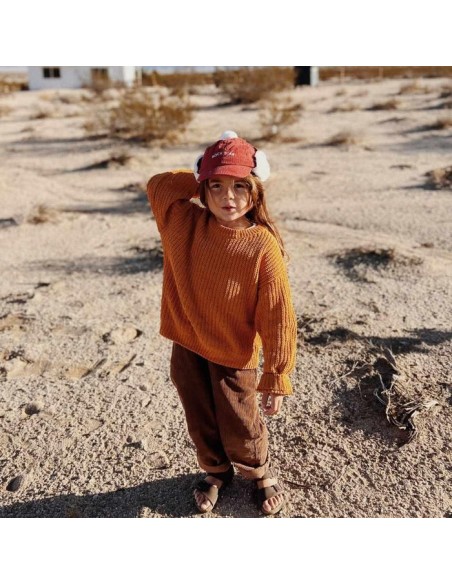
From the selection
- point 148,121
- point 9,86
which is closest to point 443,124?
point 148,121

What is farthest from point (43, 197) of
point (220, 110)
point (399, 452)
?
point (220, 110)

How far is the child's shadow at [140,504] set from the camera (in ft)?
6.42

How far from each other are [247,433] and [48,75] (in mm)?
26053

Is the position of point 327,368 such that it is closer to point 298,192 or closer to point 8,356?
point 8,356

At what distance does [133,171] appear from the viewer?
7301mm

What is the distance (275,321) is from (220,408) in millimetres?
339

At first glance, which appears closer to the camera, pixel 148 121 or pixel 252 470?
pixel 252 470

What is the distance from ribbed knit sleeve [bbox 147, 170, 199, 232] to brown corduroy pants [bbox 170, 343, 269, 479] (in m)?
0.40

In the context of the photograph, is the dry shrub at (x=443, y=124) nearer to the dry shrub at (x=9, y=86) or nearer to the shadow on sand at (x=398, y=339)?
the shadow on sand at (x=398, y=339)

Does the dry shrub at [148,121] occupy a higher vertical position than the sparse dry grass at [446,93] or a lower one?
lower

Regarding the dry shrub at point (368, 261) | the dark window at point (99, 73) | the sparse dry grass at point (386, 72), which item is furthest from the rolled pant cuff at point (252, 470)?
the dark window at point (99, 73)

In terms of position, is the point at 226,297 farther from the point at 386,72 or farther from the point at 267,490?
the point at 386,72

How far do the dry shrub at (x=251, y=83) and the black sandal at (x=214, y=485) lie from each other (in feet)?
43.2

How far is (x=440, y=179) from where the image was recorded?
592cm
